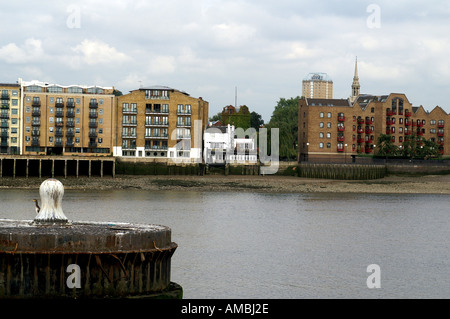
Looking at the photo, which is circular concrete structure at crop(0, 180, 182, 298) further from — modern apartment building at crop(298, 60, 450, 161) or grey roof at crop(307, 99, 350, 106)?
grey roof at crop(307, 99, 350, 106)

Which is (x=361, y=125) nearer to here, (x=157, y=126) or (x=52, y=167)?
(x=157, y=126)

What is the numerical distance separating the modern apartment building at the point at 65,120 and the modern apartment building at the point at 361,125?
38656mm

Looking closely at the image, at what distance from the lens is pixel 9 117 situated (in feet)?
425

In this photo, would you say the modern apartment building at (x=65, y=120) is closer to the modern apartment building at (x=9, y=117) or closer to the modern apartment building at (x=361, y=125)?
the modern apartment building at (x=9, y=117)

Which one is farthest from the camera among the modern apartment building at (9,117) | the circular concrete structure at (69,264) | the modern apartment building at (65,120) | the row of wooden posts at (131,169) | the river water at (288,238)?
the modern apartment building at (9,117)

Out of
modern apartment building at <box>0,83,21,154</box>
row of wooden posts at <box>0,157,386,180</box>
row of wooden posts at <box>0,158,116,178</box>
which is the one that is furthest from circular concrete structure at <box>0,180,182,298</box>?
modern apartment building at <box>0,83,21,154</box>

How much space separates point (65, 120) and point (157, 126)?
16424 millimetres

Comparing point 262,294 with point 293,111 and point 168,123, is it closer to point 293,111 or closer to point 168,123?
point 168,123

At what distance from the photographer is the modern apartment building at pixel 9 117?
129375 millimetres

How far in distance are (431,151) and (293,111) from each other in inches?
2494

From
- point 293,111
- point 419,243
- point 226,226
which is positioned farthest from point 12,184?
point 293,111

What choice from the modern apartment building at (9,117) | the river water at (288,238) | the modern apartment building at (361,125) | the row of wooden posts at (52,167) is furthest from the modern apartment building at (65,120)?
the modern apartment building at (361,125)

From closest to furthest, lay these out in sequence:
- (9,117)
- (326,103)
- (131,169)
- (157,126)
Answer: (131,169), (9,117), (157,126), (326,103)

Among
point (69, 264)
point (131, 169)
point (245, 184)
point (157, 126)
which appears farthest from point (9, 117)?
point (69, 264)
